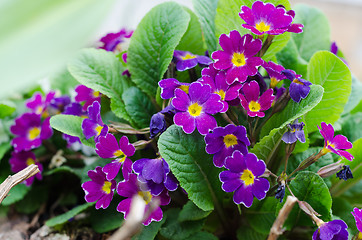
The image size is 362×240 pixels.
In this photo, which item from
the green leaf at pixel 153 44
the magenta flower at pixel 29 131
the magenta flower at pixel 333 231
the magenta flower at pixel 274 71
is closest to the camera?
the magenta flower at pixel 333 231

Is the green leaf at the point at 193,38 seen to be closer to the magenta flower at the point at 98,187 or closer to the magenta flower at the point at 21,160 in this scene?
the magenta flower at the point at 98,187

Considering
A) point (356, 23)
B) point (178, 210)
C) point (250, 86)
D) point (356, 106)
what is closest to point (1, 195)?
point (178, 210)

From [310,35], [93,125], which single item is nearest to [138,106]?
[93,125]

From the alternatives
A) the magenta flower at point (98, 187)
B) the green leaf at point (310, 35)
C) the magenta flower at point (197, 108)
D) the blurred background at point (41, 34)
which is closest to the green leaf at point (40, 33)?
the blurred background at point (41, 34)

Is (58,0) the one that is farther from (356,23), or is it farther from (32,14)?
(356,23)

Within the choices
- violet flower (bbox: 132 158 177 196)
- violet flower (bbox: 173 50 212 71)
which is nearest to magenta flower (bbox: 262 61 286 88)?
violet flower (bbox: 173 50 212 71)

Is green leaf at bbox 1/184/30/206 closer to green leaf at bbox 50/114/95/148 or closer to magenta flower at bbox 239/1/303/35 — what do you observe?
green leaf at bbox 50/114/95/148

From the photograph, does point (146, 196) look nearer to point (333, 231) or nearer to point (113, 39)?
point (333, 231)
